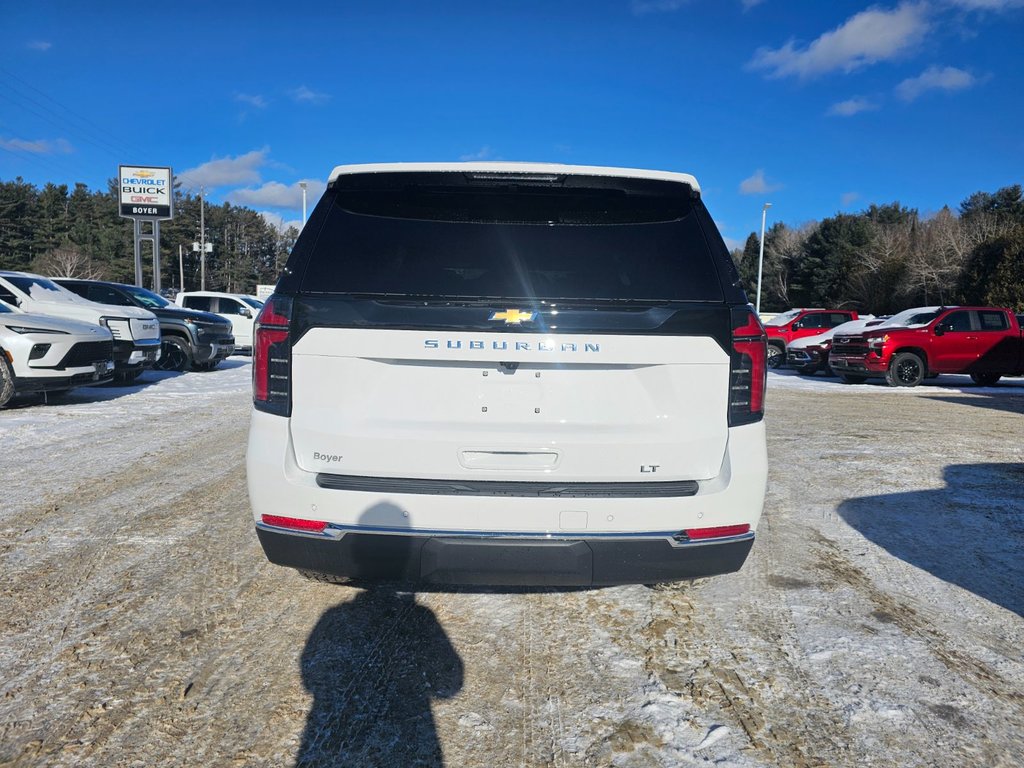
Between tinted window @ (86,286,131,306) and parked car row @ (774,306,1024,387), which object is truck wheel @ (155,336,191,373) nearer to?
tinted window @ (86,286,131,306)

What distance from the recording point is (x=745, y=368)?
8.65 ft

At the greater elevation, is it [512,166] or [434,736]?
[512,166]

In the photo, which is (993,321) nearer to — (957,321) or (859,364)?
(957,321)

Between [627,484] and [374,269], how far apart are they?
1.29 m

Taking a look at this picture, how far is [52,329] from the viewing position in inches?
348

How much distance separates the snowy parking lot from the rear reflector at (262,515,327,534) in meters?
0.60

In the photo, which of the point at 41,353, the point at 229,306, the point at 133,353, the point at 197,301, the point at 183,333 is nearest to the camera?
the point at 41,353

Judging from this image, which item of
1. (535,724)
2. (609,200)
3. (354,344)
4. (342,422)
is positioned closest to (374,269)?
(354,344)

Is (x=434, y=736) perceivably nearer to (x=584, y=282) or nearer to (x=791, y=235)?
(x=584, y=282)

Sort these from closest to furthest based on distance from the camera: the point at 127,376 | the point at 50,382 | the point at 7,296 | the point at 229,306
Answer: the point at 50,382
the point at 7,296
the point at 127,376
the point at 229,306

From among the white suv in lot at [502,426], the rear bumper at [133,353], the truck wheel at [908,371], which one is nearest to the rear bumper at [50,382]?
the rear bumper at [133,353]

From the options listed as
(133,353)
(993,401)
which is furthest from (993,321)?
(133,353)

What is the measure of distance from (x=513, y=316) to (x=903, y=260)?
4875 cm

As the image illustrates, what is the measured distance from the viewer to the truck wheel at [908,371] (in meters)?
15.2
